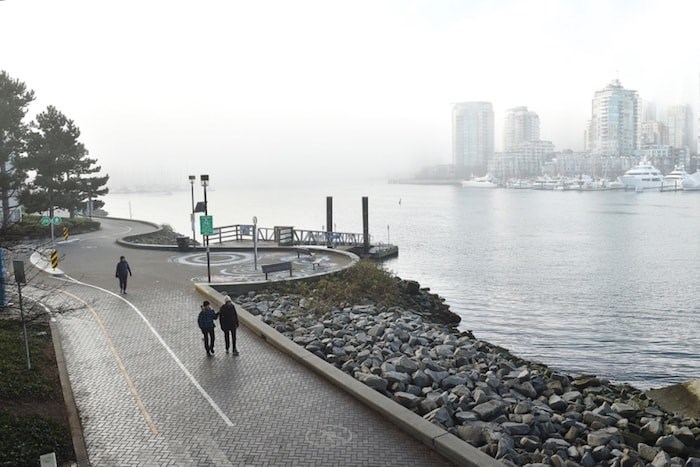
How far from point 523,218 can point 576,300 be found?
72382 mm

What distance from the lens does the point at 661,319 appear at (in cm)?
3083

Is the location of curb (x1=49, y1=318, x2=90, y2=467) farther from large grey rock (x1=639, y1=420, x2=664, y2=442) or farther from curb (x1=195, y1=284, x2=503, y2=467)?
large grey rock (x1=639, y1=420, x2=664, y2=442)

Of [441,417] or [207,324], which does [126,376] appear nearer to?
[207,324]

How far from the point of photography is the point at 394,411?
11.2 m

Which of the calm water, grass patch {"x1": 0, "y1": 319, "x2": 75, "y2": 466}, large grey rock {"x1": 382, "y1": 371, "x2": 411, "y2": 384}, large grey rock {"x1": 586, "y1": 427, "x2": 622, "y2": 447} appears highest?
grass patch {"x1": 0, "y1": 319, "x2": 75, "y2": 466}

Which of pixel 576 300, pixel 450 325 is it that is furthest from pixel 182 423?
pixel 576 300

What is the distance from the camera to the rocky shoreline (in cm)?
1124

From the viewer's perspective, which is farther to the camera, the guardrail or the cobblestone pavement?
the guardrail

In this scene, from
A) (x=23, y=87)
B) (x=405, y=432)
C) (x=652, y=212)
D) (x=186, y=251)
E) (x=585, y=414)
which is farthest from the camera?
(x=652, y=212)

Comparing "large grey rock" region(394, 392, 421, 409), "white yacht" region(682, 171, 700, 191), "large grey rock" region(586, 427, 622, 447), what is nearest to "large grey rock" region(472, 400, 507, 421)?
"large grey rock" region(394, 392, 421, 409)

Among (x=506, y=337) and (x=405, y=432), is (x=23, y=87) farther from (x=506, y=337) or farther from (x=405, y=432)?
(x=405, y=432)

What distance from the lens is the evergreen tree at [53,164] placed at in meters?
46.4

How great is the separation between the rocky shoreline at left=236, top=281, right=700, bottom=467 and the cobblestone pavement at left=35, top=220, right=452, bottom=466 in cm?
154

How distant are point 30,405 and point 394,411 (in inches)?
278
